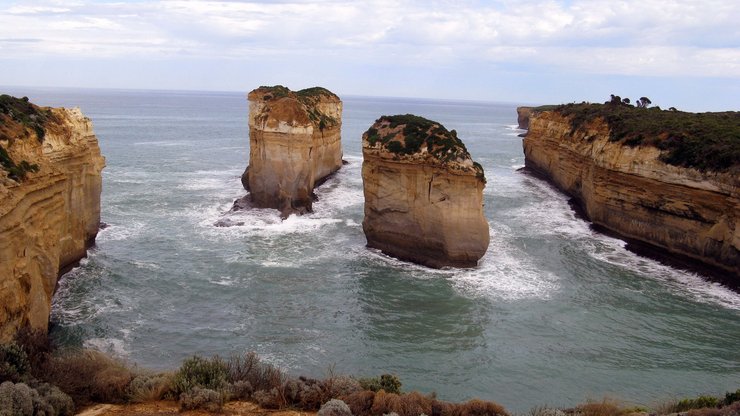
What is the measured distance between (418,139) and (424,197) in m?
2.85

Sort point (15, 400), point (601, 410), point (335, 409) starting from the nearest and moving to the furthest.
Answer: point (15, 400)
point (335, 409)
point (601, 410)

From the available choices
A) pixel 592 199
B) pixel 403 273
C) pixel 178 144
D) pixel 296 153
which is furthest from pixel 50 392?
pixel 178 144

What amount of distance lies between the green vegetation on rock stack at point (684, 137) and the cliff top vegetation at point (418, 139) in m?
10.4

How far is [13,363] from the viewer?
12016 millimetres

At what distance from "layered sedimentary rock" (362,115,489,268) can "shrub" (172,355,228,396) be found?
14762mm

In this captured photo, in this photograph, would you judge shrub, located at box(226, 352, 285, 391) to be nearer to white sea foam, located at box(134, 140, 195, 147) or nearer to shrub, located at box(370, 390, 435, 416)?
shrub, located at box(370, 390, 435, 416)

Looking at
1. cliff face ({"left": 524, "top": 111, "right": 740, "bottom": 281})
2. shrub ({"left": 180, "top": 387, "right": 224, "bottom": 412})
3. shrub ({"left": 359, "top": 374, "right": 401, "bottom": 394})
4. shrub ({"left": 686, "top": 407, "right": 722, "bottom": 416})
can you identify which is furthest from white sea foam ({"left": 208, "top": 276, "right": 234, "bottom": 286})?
cliff face ({"left": 524, "top": 111, "right": 740, "bottom": 281})

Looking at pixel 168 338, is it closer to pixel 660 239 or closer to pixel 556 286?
pixel 556 286

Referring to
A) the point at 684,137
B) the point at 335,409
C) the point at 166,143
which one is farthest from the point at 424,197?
the point at 166,143

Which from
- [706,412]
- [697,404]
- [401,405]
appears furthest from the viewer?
[697,404]

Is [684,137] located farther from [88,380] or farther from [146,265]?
[88,380]

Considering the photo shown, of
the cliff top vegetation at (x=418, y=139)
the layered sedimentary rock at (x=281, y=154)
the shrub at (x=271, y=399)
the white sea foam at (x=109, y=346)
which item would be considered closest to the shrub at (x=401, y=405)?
the shrub at (x=271, y=399)

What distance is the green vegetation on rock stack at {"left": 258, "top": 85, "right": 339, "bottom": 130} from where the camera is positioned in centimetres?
3753

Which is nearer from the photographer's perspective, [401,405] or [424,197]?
[401,405]
